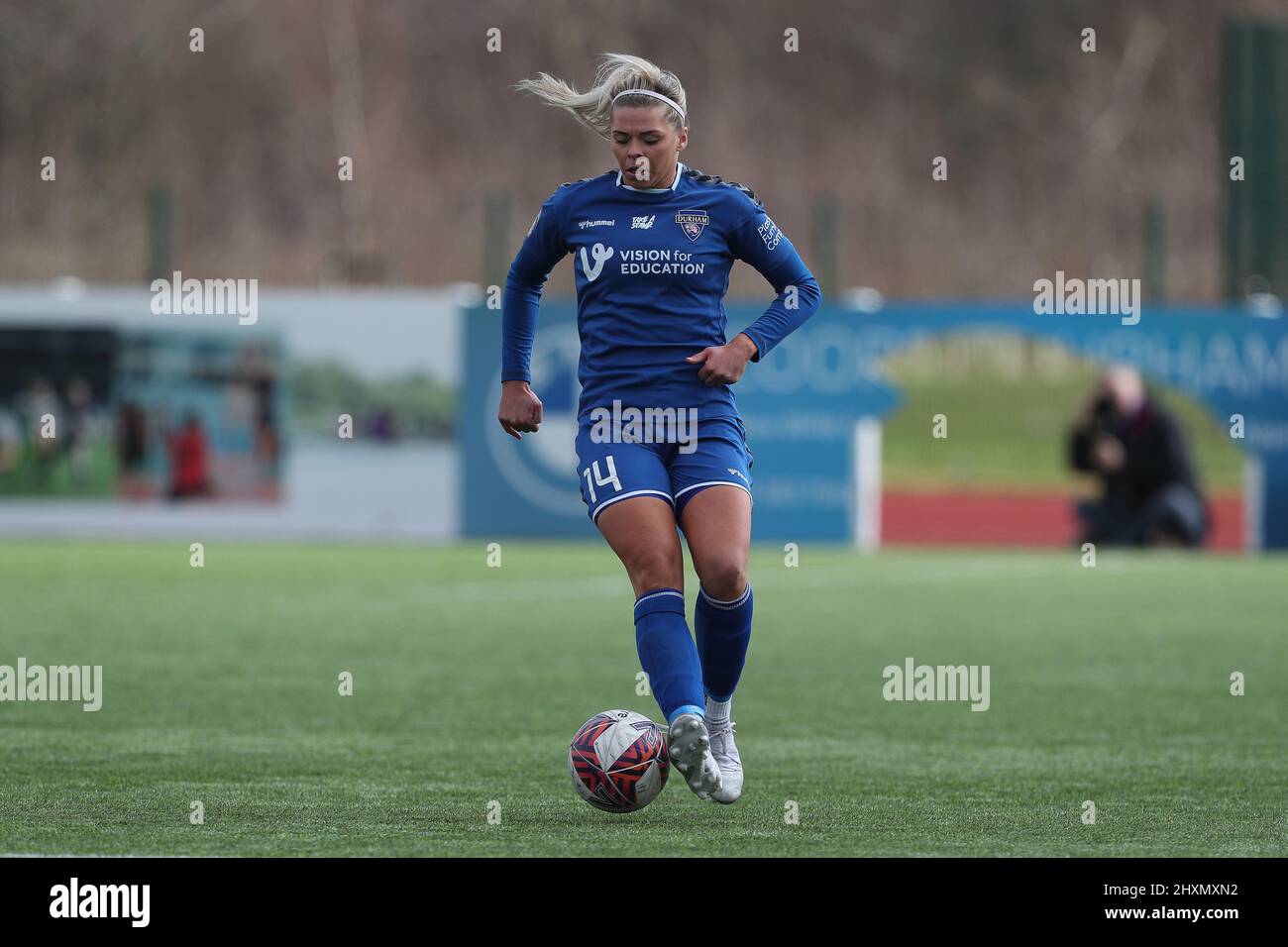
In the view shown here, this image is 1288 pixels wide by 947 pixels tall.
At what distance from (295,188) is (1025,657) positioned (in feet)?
96.5

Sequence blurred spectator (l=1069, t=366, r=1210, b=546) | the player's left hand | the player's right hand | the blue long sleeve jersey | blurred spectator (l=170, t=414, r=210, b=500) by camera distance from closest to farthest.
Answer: the player's left hand < the blue long sleeve jersey < the player's right hand < blurred spectator (l=1069, t=366, r=1210, b=546) < blurred spectator (l=170, t=414, r=210, b=500)

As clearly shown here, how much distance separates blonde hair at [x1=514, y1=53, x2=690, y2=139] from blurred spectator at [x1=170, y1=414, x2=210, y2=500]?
15.1m

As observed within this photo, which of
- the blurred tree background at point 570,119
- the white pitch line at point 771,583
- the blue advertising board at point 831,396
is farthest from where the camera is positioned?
the blurred tree background at point 570,119

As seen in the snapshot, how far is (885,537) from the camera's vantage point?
20.9m

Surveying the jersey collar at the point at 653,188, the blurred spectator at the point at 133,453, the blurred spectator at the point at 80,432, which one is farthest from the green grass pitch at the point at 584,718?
the blurred spectator at the point at 80,432

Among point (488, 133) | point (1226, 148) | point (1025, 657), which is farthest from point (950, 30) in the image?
point (1025, 657)

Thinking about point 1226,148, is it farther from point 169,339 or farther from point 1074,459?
point 169,339

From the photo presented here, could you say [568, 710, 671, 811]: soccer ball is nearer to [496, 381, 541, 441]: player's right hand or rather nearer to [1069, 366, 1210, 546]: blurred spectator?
[496, 381, 541, 441]: player's right hand

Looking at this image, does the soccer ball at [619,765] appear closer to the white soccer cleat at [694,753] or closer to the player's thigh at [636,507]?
the white soccer cleat at [694,753]

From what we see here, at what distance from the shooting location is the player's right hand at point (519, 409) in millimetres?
6781

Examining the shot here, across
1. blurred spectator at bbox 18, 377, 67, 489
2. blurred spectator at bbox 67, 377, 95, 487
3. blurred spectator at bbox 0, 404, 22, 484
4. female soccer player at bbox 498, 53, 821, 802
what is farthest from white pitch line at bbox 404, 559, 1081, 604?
female soccer player at bbox 498, 53, 821, 802

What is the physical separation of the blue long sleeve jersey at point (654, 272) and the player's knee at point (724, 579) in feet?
1.52

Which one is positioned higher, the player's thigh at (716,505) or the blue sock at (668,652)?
the player's thigh at (716,505)

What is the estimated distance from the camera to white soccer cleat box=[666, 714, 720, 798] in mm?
6227
